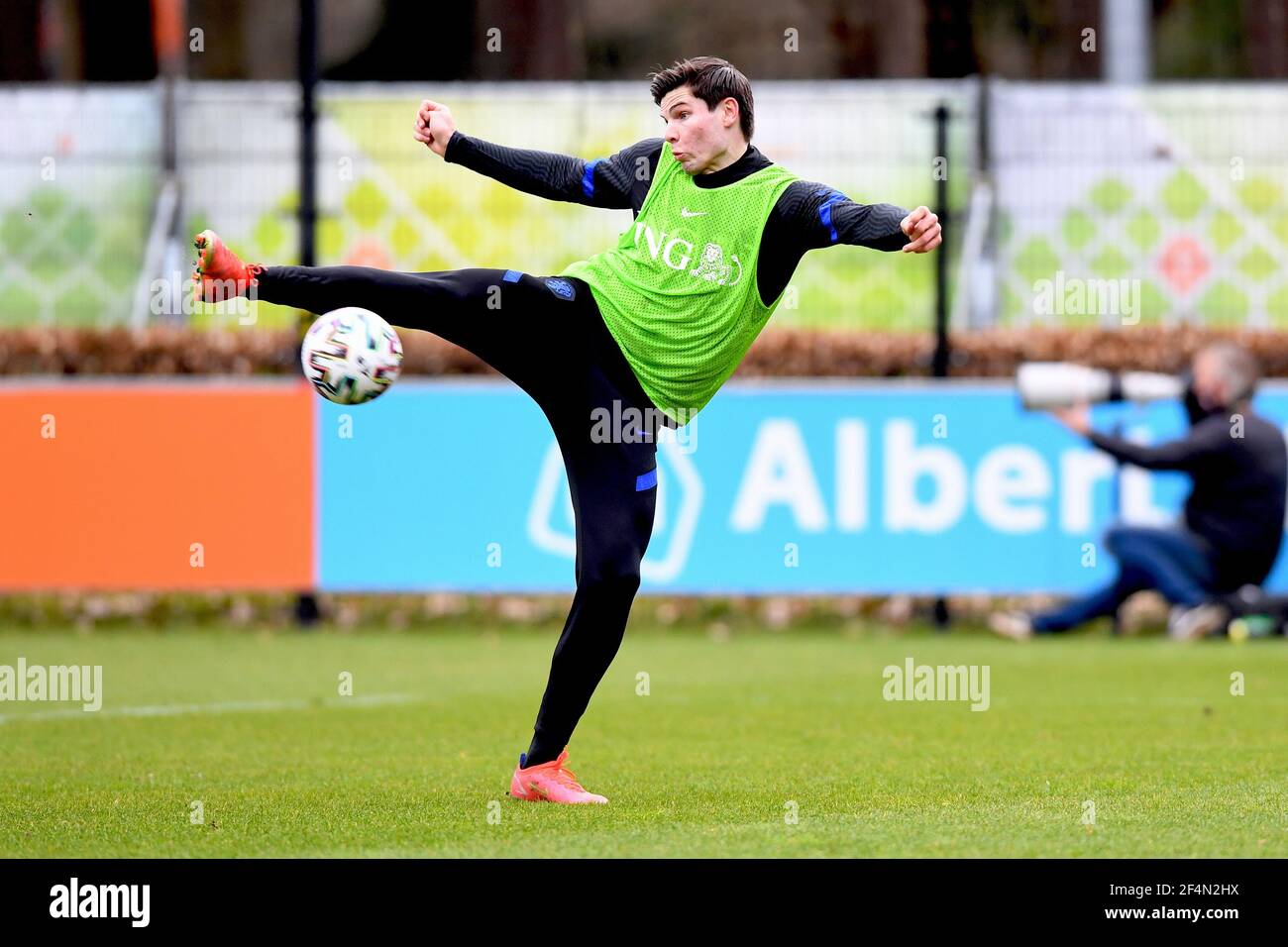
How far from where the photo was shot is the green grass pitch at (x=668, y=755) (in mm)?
5773

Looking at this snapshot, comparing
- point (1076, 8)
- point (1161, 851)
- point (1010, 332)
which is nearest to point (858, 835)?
point (1161, 851)

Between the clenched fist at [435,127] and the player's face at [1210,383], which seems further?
the player's face at [1210,383]

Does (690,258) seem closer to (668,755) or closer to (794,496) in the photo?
(668,755)

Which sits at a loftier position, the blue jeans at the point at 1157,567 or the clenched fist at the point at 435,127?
the clenched fist at the point at 435,127

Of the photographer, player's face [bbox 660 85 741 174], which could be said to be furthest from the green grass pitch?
player's face [bbox 660 85 741 174]

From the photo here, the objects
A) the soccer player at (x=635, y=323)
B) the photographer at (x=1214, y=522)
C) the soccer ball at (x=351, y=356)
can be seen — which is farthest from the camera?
the photographer at (x=1214, y=522)

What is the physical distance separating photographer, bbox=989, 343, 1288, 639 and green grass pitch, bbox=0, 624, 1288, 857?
342mm

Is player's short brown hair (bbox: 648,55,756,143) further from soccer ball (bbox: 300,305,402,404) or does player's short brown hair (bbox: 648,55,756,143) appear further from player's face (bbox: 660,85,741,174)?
soccer ball (bbox: 300,305,402,404)

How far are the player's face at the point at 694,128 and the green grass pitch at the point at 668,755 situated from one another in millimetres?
2052

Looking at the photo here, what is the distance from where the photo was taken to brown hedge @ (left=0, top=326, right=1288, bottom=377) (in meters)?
14.4

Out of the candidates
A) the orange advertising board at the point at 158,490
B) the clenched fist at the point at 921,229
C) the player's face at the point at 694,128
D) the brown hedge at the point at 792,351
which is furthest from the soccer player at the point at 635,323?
the brown hedge at the point at 792,351

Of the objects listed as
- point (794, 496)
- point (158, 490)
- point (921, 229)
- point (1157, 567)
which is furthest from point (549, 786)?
point (158, 490)

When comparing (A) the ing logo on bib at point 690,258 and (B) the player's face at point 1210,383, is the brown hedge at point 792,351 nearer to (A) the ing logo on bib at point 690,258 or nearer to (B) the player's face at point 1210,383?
(B) the player's face at point 1210,383
